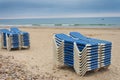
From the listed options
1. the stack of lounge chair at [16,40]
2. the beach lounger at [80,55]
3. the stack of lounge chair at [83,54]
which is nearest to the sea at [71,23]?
the stack of lounge chair at [16,40]

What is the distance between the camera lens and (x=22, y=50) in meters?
14.3

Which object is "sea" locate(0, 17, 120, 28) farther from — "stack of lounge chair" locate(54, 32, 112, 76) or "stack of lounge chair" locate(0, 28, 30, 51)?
"stack of lounge chair" locate(54, 32, 112, 76)

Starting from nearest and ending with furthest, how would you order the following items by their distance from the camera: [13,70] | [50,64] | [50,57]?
[13,70], [50,64], [50,57]

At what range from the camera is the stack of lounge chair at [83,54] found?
8.45 m

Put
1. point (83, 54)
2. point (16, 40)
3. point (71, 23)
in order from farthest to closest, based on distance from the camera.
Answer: point (71, 23), point (16, 40), point (83, 54)

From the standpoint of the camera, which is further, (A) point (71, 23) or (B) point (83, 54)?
(A) point (71, 23)

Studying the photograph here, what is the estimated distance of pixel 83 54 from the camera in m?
8.45

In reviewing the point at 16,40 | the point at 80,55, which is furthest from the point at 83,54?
the point at 16,40

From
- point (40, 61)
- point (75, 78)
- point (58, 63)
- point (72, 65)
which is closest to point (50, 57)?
point (40, 61)

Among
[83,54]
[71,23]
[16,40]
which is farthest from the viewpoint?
[71,23]

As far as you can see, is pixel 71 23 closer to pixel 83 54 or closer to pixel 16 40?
pixel 16 40

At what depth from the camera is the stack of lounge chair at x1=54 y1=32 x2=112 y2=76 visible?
27.7 ft

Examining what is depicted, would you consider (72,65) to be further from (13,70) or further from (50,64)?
(13,70)

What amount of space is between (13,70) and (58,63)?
210 centimetres
